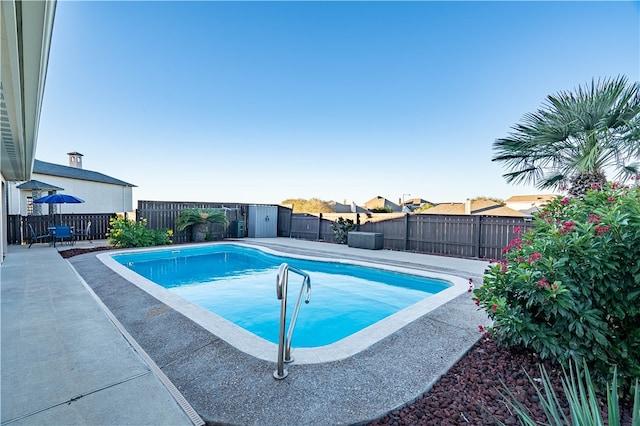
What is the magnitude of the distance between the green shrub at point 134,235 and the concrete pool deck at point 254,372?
699 centimetres

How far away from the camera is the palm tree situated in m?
5.55

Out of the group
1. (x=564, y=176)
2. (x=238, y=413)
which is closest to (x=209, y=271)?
(x=238, y=413)

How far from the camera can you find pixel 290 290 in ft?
21.5

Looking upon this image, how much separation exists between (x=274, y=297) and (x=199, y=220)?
8.55 metres

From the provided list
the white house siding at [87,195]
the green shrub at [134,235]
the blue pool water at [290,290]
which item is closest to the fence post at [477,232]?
the blue pool water at [290,290]

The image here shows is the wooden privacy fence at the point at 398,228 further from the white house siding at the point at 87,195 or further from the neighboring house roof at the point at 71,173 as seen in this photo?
the neighboring house roof at the point at 71,173

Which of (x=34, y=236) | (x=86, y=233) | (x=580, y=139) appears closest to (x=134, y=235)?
(x=86, y=233)

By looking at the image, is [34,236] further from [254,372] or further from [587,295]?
[587,295]

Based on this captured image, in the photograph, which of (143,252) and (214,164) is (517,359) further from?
(214,164)

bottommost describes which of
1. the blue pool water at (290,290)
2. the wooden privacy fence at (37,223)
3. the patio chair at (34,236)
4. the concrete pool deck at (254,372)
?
the blue pool water at (290,290)

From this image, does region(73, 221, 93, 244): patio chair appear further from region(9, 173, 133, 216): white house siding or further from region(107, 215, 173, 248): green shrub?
region(9, 173, 133, 216): white house siding

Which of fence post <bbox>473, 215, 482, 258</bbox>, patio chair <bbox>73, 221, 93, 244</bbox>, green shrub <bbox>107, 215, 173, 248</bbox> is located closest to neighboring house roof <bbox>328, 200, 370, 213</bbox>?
green shrub <bbox>107, 215, 173, 248</bbox>

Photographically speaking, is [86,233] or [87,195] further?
[87,195]

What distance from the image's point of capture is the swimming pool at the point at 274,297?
326cm
